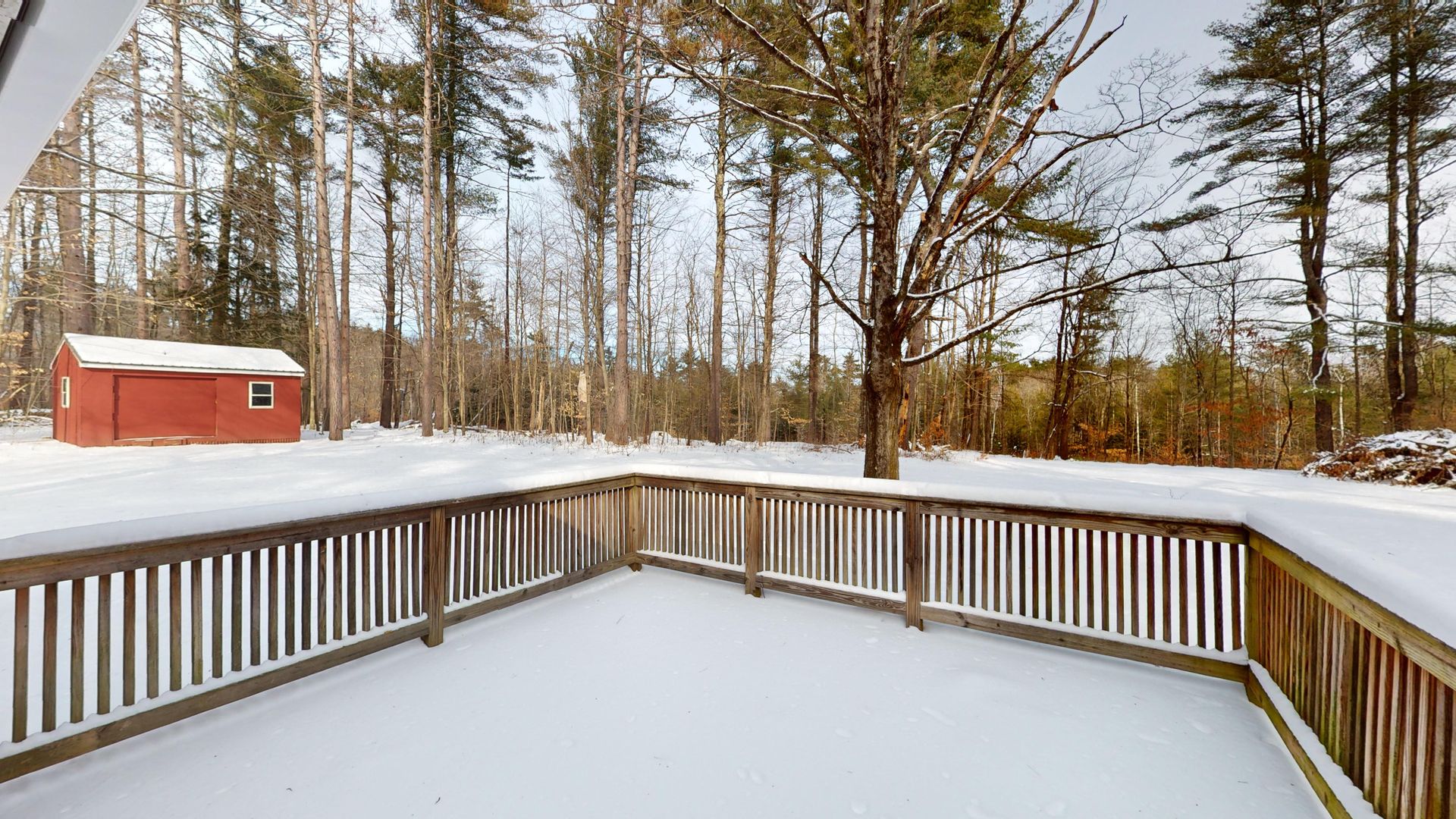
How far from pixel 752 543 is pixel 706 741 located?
1863 millimetres

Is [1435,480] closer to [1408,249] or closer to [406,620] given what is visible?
[1408,249]

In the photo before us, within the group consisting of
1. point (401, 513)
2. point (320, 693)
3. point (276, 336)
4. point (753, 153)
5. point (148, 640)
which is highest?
point (753, 153)

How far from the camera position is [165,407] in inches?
462

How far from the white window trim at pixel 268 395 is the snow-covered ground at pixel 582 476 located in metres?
1.93

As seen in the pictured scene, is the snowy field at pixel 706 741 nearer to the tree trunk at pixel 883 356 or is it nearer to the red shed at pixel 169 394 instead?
the tree trunk at pixel 883 356

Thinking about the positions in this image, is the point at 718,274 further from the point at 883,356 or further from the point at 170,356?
the point at 170,356

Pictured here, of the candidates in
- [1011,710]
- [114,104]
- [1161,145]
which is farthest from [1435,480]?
[114,104]

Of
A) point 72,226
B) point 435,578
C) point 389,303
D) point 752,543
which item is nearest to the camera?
point 435,578

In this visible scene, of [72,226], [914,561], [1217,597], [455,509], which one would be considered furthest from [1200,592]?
[72,226]

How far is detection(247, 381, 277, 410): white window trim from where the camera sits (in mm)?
12758

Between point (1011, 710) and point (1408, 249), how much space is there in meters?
14.7

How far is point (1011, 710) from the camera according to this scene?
2.40 m

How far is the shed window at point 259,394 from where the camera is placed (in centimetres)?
1278

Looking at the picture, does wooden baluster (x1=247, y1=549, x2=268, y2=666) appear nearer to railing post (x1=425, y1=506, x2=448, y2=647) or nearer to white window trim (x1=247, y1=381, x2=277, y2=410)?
railing post (x1=425, y1=506, x2=448, y2=647)
